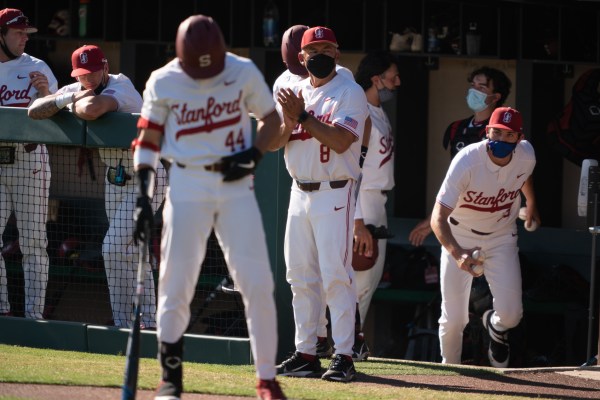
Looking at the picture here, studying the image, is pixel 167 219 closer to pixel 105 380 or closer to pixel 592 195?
pixel 105 380

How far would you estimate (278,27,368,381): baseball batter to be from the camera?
20.6 feet

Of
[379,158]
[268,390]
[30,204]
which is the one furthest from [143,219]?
[379,158]

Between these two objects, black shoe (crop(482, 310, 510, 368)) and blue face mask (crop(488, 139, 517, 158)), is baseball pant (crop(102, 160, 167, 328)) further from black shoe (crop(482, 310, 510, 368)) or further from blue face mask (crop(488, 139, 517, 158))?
black shoe (crop(482, 310, 510, 368))

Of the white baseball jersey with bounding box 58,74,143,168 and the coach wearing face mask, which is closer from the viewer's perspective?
the white baseball jersey with bounding box 58,74,143,168

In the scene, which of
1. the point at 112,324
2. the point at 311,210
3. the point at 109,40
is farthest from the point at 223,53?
the point at 109,40

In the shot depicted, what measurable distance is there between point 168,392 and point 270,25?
6.03m

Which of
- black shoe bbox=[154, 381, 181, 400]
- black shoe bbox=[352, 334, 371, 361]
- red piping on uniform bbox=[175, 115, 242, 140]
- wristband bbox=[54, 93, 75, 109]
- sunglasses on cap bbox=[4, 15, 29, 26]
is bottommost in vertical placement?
black shoe bbox=[352, 334, 371, 361]

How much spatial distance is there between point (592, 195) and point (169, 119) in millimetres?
3815

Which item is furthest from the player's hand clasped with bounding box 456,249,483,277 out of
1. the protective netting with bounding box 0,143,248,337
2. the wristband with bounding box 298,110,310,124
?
the wristband with bounding box 298,110,310,124

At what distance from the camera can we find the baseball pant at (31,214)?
7559mm

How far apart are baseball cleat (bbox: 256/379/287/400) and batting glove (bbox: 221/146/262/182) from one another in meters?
0.85

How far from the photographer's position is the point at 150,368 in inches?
253

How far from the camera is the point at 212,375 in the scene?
→ 6246 millimetres

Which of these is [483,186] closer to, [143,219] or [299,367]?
[299,367]
